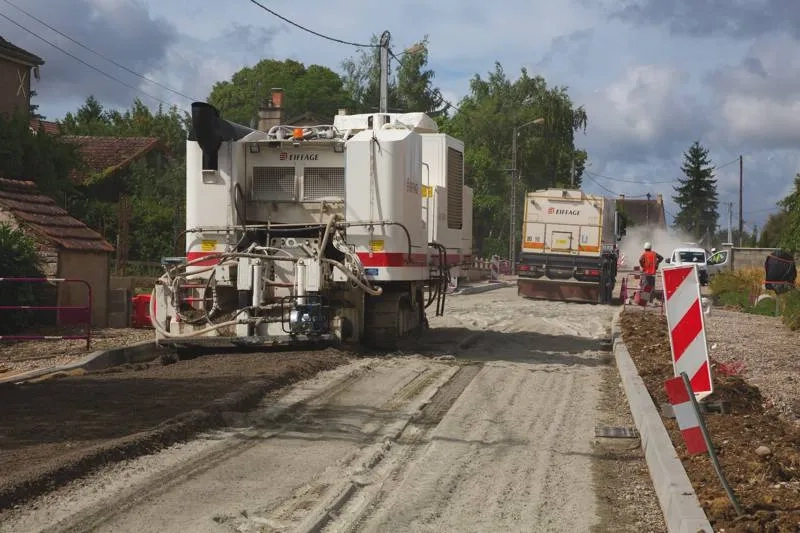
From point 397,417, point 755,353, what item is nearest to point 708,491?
point 397,417

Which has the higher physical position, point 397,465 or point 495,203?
point 495,203

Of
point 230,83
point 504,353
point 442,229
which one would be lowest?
point 504,353

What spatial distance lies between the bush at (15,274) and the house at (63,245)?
48 centimetres

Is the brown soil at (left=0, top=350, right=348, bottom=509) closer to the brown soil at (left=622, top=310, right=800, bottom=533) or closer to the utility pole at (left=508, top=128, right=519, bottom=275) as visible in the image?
the brown soil at (left=622, top=310, right=800, bottom=533)

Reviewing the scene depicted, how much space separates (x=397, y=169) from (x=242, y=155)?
2.29 meters

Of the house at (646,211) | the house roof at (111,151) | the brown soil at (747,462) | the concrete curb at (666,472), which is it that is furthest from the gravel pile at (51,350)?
the house at (646,211)

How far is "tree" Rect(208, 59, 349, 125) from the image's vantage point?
8519 cm

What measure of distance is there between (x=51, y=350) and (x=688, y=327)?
916cm

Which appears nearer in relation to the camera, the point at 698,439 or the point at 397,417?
the point at 698,439

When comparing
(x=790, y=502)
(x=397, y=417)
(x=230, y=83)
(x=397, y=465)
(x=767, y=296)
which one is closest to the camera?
(x=790, y=502)

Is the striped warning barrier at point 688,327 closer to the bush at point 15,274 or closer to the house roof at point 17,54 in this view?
the bush at point 15,274

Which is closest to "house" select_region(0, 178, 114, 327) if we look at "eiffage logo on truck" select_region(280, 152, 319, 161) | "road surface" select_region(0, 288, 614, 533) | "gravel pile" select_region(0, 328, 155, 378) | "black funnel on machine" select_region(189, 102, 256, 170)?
"gravel pile" select_region(0, 328, 155, 378)

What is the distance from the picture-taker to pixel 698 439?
21.7 feet

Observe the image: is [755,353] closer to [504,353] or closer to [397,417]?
[504,353]
